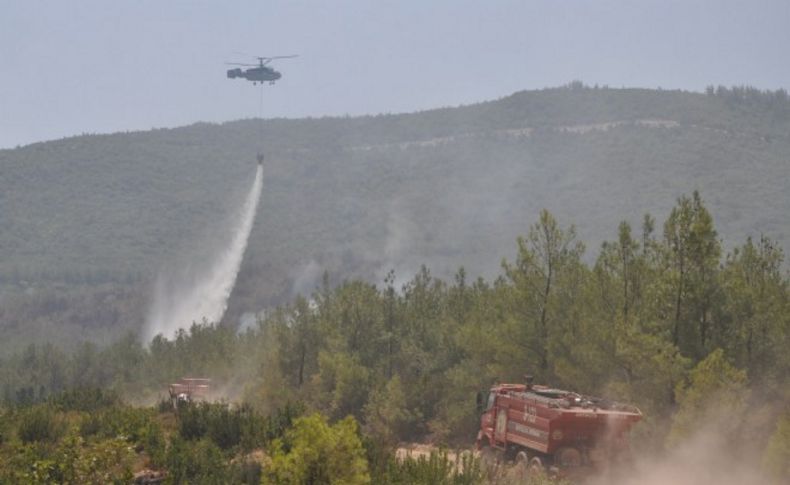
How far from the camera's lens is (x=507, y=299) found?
42.8 m

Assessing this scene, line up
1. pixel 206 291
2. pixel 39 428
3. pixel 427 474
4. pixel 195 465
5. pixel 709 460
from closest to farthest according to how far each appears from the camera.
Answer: pixel 427 474 → pixel 195 465 → pixel 709 460 → pixel 39 428 → pixel 206 291

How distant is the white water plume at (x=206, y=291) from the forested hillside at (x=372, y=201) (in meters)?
7.29

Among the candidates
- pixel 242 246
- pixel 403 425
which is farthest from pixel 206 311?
pixel 403 425

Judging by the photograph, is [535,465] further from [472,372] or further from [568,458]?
[472,372]

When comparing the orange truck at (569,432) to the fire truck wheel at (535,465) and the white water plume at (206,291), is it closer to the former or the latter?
the fire truck wheel at (535,465)

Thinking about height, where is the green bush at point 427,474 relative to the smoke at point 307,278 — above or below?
above

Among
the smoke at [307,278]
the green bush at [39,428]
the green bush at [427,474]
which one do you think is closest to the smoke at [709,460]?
the green bush at [427,474]

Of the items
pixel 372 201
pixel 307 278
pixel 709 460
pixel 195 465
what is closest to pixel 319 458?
pixel 195 465

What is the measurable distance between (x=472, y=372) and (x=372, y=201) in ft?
452

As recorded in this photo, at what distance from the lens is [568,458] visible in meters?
29.1

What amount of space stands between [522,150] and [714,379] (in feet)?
516

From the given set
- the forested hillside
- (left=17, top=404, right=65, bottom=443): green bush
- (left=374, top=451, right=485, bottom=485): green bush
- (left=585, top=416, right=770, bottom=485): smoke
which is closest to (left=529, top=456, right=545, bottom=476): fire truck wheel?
→ (left=585, top=416, right=770, bottom=485): smoke

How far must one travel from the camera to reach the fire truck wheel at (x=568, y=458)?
2902cm

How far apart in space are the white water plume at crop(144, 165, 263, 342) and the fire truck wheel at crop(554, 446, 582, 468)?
67.1m
